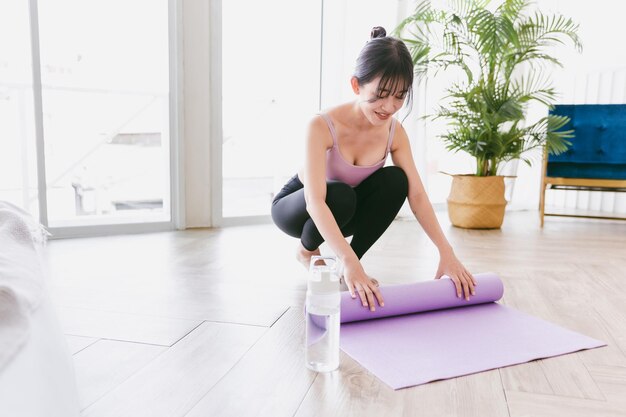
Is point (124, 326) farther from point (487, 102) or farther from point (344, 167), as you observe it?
point (487, 102)

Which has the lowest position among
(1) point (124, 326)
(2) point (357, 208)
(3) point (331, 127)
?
(1) point (124, 326)

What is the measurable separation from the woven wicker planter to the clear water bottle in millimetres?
2111

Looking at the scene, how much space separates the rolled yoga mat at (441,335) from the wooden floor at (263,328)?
0.04 metres

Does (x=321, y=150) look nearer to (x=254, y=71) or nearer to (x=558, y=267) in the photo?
(x=558, y=267)

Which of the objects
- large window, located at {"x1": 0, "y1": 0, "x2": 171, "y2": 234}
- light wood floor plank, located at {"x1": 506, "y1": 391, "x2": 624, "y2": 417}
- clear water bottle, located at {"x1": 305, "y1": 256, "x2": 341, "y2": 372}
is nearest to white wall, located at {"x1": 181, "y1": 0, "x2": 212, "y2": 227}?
large window, located at {"x1": 0, "y1": 0, "x2": 171, "y2": 234}

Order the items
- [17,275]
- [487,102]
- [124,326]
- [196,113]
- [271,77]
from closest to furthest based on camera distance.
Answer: [17,275] → [124,326] → [196,113] → [487,102] → [271,77]

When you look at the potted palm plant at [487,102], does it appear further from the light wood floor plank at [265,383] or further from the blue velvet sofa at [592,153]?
the light wood floor plank at [265,383]

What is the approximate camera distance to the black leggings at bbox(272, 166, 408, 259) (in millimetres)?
1618

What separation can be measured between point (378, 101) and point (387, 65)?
0.29 ft

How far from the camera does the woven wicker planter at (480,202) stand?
3047 mm

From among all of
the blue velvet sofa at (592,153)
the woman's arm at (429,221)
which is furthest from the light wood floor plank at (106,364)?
the blue velvet sofa at (592,153)

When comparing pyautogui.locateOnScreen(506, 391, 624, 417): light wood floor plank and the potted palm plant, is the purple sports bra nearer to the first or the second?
pyautogui.locateOnScreen(506, 391, 624, 417): light wood floor plank

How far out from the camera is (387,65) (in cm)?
131

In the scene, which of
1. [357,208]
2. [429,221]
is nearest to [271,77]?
[357,208]
